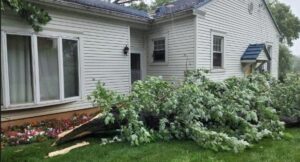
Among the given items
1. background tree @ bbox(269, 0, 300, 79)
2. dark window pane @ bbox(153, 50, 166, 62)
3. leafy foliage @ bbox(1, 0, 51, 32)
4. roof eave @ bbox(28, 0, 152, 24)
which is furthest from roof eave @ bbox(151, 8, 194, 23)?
background tree @ bbox(269, 0, 300, 79)

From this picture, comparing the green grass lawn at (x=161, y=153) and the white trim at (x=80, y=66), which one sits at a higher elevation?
the white trim at (x=80, y=66)

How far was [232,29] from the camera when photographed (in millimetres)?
11609

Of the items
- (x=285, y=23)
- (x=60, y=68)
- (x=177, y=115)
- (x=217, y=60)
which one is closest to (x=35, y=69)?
(x=60, y=68)

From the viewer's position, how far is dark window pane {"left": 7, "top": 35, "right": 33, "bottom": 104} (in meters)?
6.38

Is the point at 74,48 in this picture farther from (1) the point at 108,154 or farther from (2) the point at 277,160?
(2) the point at 277,160

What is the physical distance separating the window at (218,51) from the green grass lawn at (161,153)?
6.30 m

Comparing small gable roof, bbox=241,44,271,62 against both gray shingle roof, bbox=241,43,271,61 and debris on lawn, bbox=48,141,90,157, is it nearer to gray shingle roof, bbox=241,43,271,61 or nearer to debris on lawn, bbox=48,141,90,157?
gray shingle roof, bbox=241,43,271,61

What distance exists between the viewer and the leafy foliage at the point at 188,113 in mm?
4891

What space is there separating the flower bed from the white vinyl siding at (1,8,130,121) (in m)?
0.44

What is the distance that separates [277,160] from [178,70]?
21.6 feet

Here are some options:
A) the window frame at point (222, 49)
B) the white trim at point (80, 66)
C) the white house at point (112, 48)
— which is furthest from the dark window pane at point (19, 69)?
the window frame at point (222, 49)

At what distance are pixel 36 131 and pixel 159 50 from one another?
6.48 m

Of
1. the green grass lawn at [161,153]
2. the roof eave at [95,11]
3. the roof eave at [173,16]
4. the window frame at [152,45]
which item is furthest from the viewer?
the window frame at [152,45]

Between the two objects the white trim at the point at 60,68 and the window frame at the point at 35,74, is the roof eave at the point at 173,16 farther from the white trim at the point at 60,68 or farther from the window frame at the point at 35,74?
the white trim at the point at 60,68
